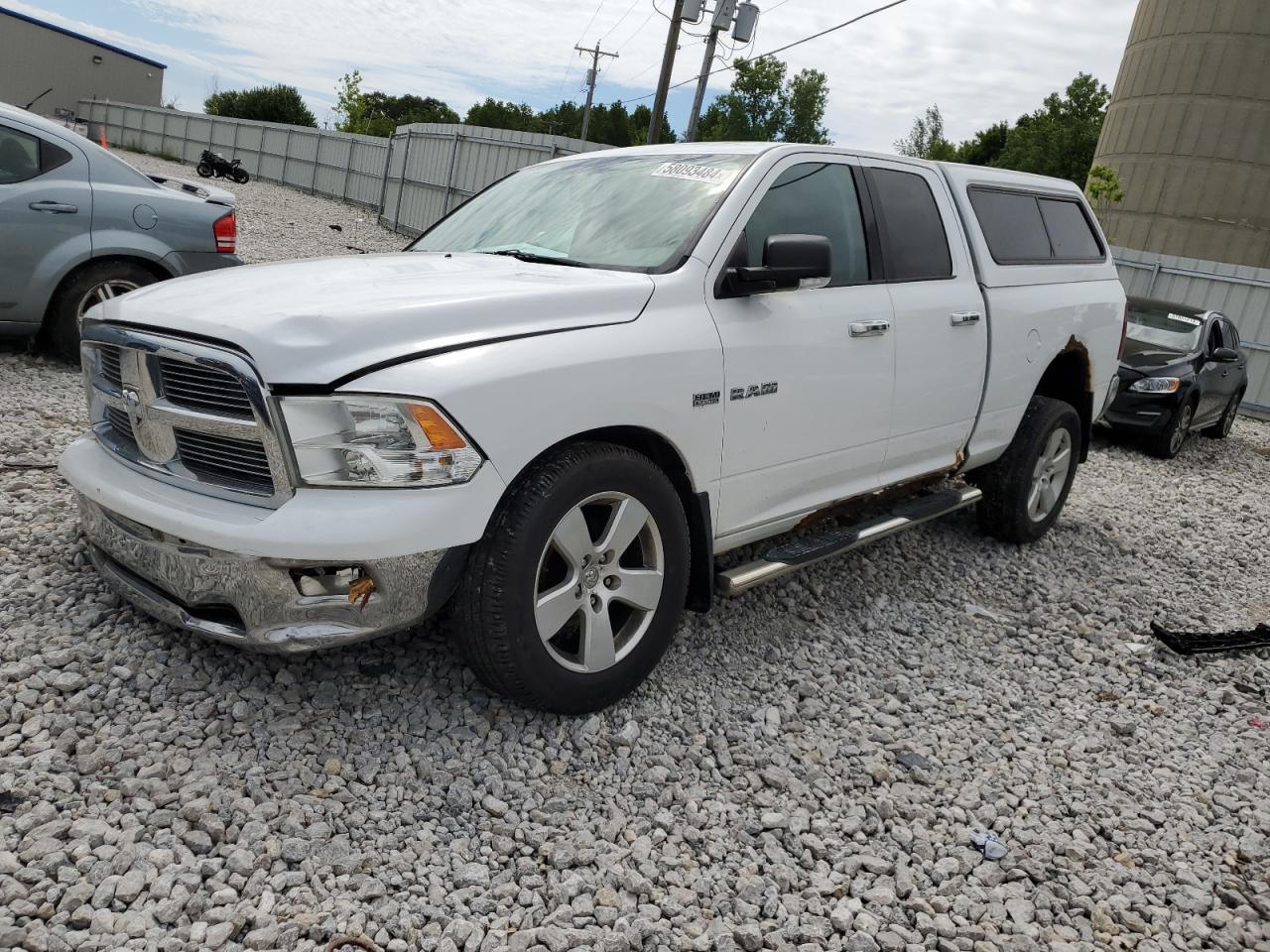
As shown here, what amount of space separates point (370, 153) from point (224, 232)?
20146mm

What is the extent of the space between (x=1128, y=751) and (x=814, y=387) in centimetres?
178

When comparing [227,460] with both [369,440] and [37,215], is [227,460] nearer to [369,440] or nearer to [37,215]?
[369,440]

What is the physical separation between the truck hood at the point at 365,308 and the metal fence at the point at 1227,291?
14432 mm

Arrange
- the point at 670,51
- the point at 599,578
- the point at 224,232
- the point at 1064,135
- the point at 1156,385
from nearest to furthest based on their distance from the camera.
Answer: the point at 599,578
the point at 224,232
the point at 1156,385
the point at 670,51
the point at 1064,135

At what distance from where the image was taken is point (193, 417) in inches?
106

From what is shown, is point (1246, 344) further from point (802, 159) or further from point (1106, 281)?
point (802, 159)

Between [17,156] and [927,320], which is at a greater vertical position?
[927,320]

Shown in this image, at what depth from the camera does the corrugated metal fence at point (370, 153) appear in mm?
19047

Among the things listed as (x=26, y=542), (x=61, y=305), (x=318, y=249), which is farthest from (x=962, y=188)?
(x=318, y=249)

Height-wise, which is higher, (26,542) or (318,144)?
(318,144)

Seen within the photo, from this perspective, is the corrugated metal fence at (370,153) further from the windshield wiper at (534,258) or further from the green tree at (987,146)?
the green tree at (987,146)

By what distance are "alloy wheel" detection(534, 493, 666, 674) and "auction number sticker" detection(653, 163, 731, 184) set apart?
1.38 m

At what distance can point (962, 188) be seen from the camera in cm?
470

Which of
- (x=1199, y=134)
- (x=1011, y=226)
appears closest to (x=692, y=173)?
(x=1011, y=226)
